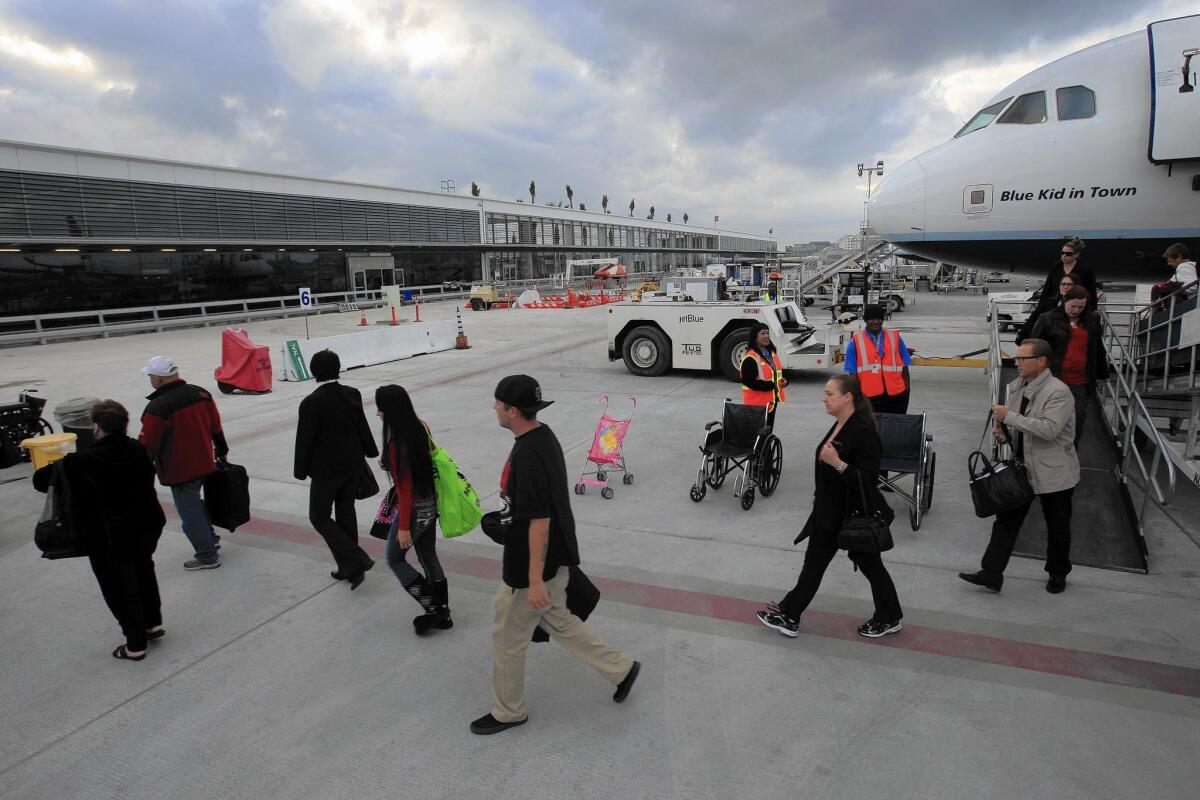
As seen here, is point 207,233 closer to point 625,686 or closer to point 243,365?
point 243,365

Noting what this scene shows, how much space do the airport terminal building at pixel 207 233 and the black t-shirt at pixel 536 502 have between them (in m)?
26.1

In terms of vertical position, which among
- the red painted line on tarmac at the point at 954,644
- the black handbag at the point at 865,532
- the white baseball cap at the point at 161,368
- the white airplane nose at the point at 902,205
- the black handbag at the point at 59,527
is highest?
the white airplane nose at the point at 902,205

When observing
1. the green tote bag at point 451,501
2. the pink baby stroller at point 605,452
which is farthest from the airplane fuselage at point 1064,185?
the green tote bag at point 451,501

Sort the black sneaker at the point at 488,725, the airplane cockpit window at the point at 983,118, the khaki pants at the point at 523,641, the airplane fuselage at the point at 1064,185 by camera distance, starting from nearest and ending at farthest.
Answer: the khaki pants at the point at 523,641
the black sneaker at the point at 488,725
the airplane fuselage at the point at 1064,185
the airplane cockpit window at the point at 983,118

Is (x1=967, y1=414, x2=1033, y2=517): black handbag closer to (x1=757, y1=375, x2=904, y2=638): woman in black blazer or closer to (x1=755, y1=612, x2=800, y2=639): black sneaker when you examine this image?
(x1=757, y1=375, x2=904, y2=638): woman in black blazer

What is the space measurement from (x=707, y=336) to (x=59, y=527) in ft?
32.4

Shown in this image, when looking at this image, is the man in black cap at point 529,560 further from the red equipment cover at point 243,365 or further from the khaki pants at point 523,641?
the red equipment cover at point 243,365

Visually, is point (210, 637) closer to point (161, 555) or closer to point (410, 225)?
point (161, 555)

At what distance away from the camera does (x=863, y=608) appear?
14.2ft

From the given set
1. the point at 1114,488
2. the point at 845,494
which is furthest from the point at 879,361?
the point at 845,494

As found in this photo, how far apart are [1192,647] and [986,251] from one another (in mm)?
7136

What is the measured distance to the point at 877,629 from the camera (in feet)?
12.9

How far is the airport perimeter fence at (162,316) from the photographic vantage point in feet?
71.7

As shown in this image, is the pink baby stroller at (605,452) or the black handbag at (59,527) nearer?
the black handbag at (59,527)
